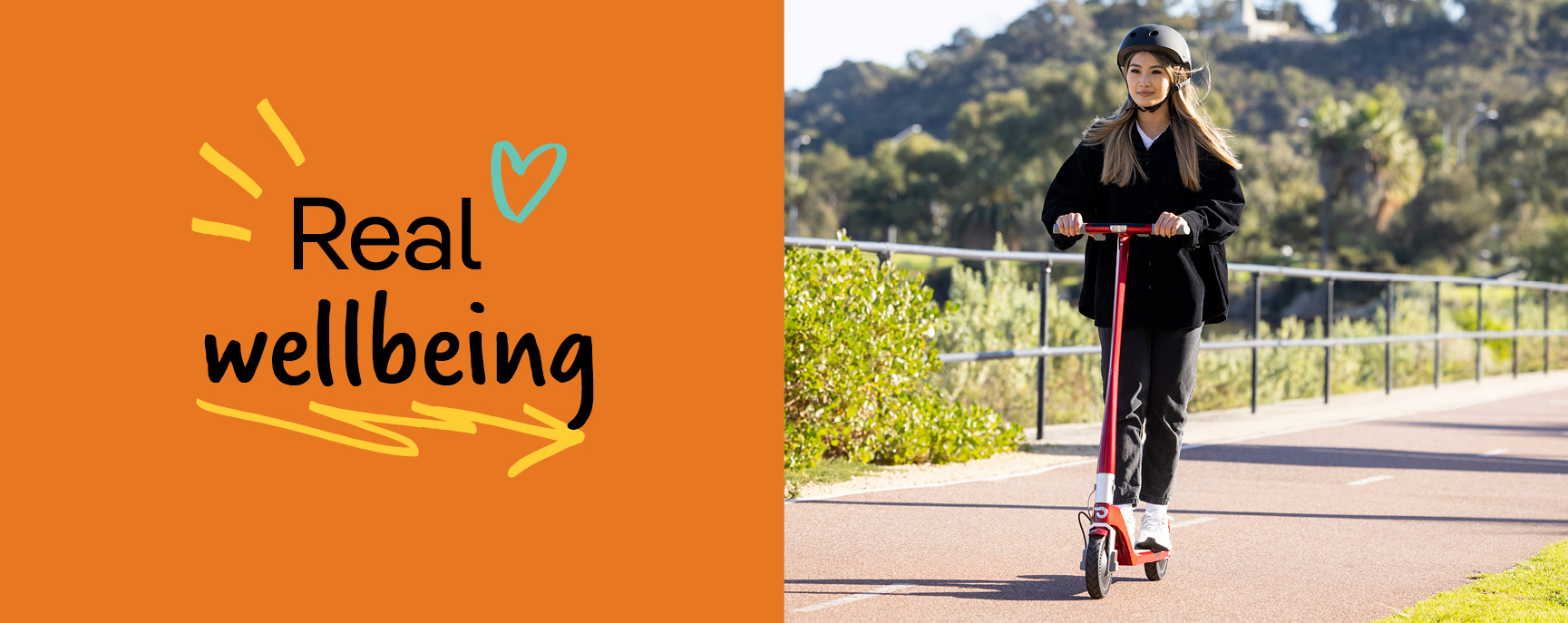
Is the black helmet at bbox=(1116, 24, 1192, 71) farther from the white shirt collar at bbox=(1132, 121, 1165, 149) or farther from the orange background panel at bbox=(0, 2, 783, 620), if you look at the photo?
the orange background panel at bbox=(0, 2, 783, 620)

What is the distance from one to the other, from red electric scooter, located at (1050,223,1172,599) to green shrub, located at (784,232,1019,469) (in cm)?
199

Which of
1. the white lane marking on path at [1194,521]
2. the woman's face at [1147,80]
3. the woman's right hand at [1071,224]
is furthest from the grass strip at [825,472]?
the woman's face at [1147,80]

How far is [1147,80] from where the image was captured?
13.3 feet

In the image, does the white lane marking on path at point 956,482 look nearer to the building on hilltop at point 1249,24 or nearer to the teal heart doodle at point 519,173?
the teal heart doodle at point 519,173

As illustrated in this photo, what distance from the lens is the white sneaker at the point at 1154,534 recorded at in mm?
4062

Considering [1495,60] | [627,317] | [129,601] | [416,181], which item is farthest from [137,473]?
[1495,60]

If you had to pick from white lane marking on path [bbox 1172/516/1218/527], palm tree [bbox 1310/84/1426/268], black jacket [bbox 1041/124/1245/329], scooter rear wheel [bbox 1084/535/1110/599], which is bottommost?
white lane marking on path [bbox 1172/516/1218/527]

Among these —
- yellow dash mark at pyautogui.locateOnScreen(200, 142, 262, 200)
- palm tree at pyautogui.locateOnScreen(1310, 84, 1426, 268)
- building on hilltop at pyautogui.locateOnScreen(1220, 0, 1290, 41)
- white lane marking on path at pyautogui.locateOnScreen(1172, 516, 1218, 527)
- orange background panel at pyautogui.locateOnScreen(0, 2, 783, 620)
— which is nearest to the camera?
orange background panel at pyautogui.locateOnScreen(0, 2, 783, 620)

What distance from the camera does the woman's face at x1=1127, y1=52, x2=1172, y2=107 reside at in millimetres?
4039

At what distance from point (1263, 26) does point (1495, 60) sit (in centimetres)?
4735

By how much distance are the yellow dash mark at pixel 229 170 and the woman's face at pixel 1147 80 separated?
94.9 inches

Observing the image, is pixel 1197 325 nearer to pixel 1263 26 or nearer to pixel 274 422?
pixel 274 422

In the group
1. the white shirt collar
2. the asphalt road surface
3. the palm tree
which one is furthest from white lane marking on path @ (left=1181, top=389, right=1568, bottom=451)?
the palm tree

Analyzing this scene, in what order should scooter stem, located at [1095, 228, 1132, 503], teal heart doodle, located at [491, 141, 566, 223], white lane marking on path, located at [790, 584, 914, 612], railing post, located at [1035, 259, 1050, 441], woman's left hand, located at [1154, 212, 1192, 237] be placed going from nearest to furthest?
teal heart doodle, located at [491, 141, 566, 223]
white lane marking on path, located at [790, 584, 914, 612]
woman's left hand, located at [1154, 212, 1192, 237]
scooter stem, located at [1095, 228, 1132, 503]
railing post, located at [1035, 259, 1050, 441]
